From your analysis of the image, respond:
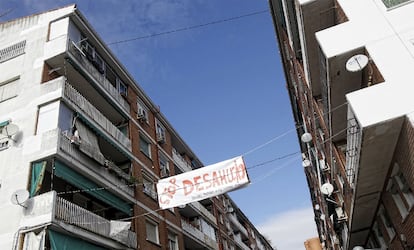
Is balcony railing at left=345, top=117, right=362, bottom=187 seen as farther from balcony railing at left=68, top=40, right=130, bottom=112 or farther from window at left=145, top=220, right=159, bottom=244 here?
balcony railing at left=68, top=40, right=130, bottom=112

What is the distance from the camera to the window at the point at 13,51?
1709 cm

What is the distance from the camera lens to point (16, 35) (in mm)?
17906

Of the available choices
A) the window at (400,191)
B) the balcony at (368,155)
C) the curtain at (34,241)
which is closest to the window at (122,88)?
the curtain at (34,241)

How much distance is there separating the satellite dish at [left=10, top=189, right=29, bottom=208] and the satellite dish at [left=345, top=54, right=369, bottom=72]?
10415 millimetres

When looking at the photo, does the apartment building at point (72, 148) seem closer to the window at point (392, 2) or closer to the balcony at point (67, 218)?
the balcony at point (67, 218)

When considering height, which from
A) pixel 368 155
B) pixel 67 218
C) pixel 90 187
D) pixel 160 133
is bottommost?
pixel 368 155

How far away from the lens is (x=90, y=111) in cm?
1620

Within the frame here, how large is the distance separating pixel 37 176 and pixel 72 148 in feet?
5.44

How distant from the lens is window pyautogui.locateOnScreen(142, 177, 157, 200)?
19855mm

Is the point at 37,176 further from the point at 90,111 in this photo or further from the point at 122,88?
the point at 122,88

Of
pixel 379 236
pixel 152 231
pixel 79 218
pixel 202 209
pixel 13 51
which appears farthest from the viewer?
pixel 202 209

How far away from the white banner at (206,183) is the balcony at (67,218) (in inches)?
149

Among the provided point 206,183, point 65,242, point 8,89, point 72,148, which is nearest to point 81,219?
point 65,242

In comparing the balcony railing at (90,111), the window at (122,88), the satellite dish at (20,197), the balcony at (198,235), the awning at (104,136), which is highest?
the window at (122,88)
